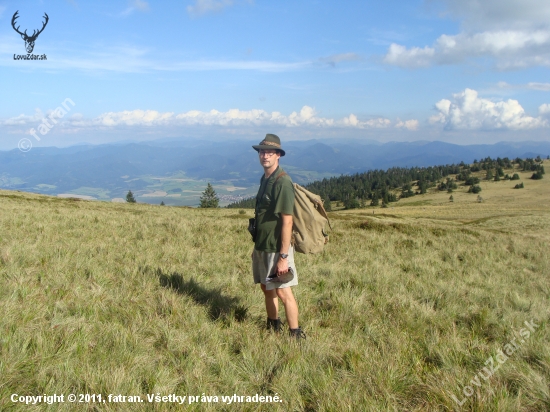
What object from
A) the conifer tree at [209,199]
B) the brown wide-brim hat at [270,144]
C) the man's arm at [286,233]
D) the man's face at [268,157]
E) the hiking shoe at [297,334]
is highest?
the brown wide-brim hat at [270,144]

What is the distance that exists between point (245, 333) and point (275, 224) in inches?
55.0

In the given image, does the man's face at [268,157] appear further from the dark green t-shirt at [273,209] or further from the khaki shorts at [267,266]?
the khaki shorts at [267,266]

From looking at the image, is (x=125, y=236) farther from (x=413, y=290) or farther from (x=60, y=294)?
(x=413, y=290)

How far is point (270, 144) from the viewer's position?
4.38 m

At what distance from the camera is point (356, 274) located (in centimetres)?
778

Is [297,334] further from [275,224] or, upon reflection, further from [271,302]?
[275,224]

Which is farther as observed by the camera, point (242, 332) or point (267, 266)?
point (267, 266)

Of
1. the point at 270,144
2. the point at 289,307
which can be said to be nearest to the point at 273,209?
the point at 270,144

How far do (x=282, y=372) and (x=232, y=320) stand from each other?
147 centimetres

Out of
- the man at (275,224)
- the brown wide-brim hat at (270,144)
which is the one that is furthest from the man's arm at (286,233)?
the brown wide-brim hat at (270,144)

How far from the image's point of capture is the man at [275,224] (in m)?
4.14

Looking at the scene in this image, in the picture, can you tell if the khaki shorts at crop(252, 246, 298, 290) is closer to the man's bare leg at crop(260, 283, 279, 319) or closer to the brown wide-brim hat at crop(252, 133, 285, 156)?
the man's bare leg at crop(260, 283, 279, 319)

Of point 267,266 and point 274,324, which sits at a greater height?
point 267,266

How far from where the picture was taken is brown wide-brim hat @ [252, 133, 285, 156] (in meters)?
4.29
